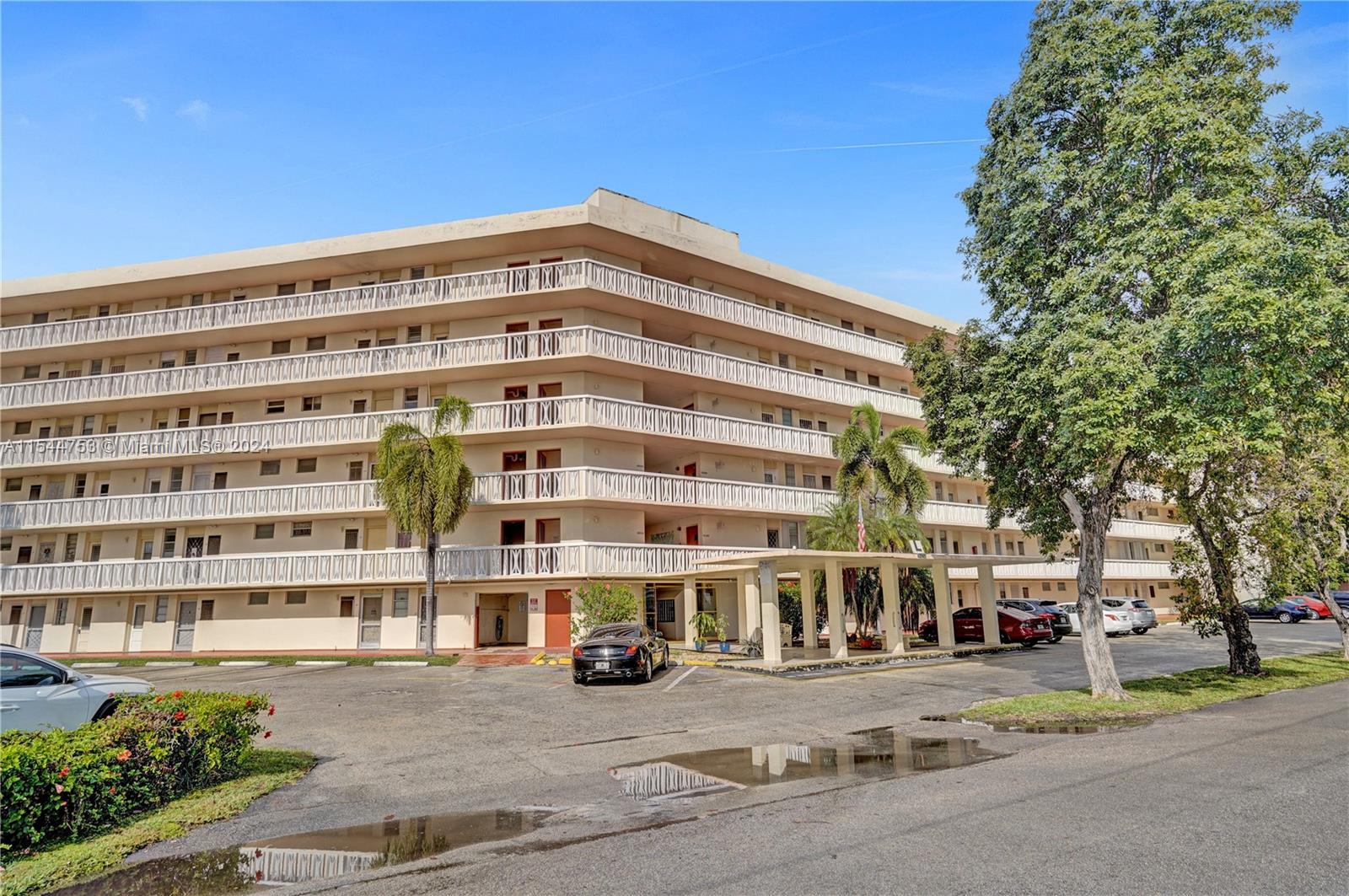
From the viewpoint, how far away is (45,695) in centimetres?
1027

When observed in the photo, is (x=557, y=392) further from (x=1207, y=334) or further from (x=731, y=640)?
(x=1207, y=334)

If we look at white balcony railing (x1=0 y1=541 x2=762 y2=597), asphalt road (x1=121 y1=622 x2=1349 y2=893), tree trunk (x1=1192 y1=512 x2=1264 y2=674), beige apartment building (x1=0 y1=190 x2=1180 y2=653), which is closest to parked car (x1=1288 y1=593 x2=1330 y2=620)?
beige apartment building (x1=0 y1=190 x2=1180 y2=653)

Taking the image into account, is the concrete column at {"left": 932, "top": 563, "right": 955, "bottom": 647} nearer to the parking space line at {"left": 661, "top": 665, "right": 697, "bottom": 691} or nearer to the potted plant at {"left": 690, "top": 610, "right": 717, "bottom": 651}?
the potted plant at {"left": 690, "top": 610, "right": 717, "bottom": 651}

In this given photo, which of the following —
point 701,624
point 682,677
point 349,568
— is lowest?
point 682,677

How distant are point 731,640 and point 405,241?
21.1 metres

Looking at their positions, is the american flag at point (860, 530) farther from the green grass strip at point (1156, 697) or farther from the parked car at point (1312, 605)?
the parked car at point (1312, 605)

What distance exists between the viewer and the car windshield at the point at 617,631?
19.7 m

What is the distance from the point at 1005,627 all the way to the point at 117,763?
29281 millimetres

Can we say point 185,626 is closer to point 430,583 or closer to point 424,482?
point 430,583

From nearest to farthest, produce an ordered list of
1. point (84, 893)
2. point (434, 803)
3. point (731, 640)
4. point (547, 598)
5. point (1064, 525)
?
1. point (84, 893)
2. point (434, 803)
3. point (1064, 525)
4. point (547, 598)
5. point (731, 640)

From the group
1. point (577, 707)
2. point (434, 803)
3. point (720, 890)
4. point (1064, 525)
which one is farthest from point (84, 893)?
point (1064, 525)

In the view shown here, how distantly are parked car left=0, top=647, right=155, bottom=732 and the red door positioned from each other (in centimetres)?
1665

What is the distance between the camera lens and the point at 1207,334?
39.4 feet

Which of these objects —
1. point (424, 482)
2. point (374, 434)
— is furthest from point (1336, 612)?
point (374, 434)
